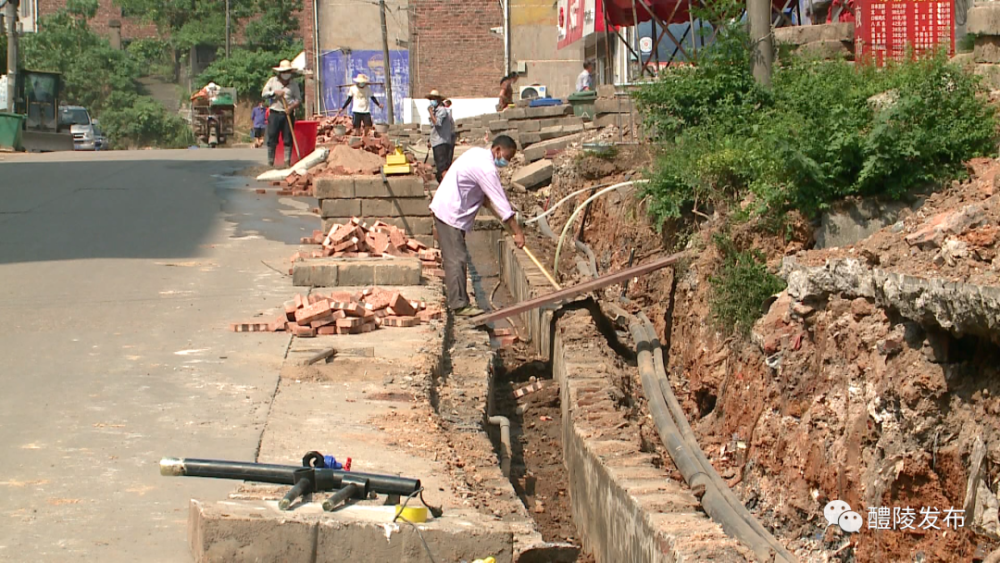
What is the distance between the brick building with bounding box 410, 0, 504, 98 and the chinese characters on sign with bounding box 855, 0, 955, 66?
24.2 m

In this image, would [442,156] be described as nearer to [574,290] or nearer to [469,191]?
[469,191]

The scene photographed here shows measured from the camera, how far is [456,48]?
3534 cm

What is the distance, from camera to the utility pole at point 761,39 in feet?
35.2

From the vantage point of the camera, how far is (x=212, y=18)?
54375 millimetres

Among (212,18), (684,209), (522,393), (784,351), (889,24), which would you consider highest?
(212,18)

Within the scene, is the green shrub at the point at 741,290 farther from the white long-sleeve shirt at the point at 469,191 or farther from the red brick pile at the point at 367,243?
the red brick pile at the point at 367,243

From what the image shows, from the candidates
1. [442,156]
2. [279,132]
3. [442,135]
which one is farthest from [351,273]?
[279,132]

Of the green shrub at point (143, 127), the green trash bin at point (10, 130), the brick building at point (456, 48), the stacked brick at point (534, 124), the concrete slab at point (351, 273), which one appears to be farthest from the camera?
the green shrub at point (143, 127)

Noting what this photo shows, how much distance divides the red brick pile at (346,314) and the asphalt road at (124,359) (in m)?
0.17

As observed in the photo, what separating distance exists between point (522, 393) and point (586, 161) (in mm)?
4964

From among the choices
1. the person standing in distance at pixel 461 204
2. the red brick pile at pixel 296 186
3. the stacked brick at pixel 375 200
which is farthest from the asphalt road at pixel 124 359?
the person standing in distance at pixel 461 204

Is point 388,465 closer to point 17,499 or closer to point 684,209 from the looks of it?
point 17,499

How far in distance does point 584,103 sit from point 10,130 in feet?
50.2

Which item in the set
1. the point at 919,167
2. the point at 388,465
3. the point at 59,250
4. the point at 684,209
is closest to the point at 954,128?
the point at 919,167
